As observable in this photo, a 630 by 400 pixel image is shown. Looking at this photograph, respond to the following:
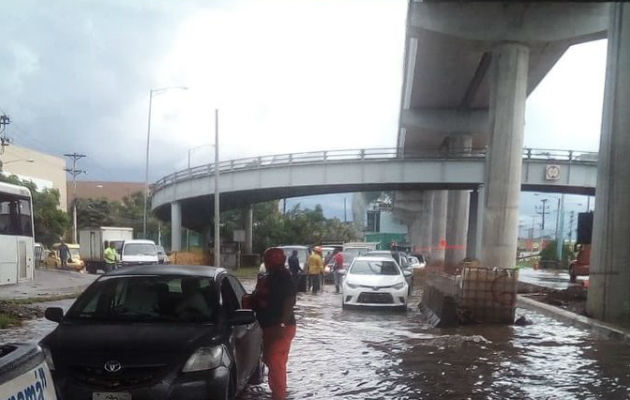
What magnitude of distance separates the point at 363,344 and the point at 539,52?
872 inches

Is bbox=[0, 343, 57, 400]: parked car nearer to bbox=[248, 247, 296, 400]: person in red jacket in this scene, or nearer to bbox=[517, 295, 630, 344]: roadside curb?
bbox=[248, 247, 296, 400]: person in red jacket

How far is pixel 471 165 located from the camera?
3572 centimetres

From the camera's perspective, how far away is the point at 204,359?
4.94 metres

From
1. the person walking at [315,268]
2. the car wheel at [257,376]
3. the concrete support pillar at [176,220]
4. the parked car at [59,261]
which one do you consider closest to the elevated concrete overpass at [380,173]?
the concrete support pillar at [176,220]

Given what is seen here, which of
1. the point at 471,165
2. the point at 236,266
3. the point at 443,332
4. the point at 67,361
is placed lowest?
the point at 236,266

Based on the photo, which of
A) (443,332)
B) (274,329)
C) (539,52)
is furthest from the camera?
(539,52)

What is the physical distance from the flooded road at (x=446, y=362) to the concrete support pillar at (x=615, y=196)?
104 cm

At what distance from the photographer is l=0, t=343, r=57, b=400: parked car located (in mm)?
2240

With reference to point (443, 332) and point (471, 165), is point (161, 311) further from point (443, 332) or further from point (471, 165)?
point (471, 165)

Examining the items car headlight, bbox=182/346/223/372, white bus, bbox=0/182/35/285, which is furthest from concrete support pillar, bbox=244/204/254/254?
car headlight, bbox=182/346/223/372

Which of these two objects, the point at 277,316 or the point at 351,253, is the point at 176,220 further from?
the point at 277,316

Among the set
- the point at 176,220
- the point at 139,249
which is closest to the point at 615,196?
the point at 139,249

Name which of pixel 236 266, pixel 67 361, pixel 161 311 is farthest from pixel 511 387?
pixel 236 266

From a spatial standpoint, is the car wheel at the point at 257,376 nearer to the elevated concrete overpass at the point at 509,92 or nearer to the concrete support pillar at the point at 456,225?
the elevated concrete overpass at the point at 509,92
